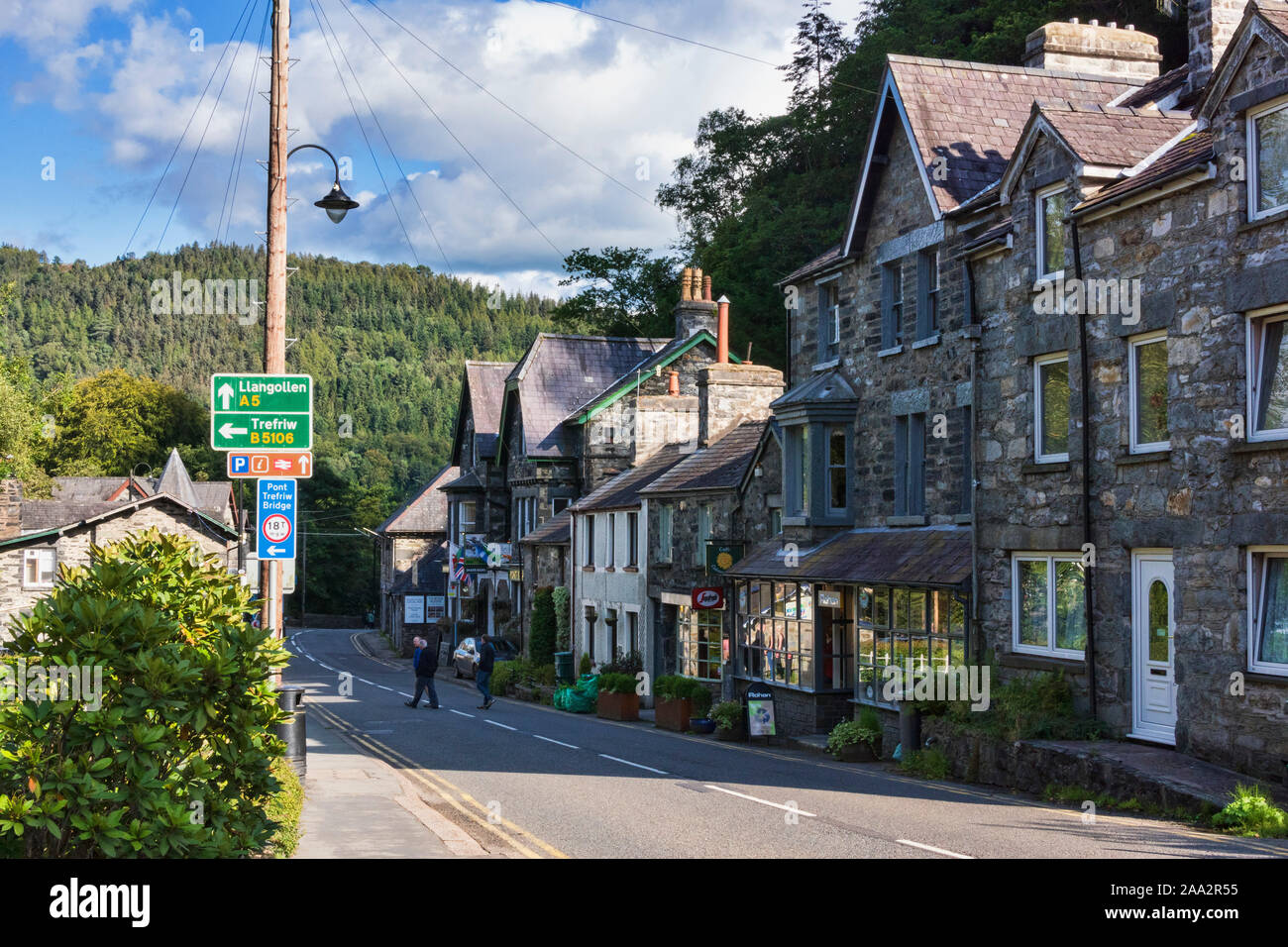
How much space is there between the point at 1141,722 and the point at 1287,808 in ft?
11.3

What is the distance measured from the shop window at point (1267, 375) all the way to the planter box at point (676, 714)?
15.9m

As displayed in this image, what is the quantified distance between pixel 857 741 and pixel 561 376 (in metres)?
31.1

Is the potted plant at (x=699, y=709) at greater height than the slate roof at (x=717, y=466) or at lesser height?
lesser

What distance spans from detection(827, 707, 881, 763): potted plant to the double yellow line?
7.29 metres

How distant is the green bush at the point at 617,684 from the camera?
106ft

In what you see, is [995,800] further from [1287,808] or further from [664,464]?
[664,464]

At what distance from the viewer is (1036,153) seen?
19031 mm

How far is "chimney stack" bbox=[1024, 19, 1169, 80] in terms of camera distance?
25500 mm

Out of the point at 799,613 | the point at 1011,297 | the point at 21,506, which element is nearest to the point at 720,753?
the point at 799,613

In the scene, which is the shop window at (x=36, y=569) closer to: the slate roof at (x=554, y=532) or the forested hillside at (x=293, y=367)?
the slate roof at (x=554, y=532)

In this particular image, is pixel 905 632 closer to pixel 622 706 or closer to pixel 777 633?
pixel 777 633

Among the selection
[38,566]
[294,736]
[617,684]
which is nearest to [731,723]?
[617,684]

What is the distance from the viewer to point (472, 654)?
47.7 m

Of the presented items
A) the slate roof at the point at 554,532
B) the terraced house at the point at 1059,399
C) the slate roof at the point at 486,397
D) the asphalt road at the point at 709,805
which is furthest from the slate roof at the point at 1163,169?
the slate roof at the point at 486,397
